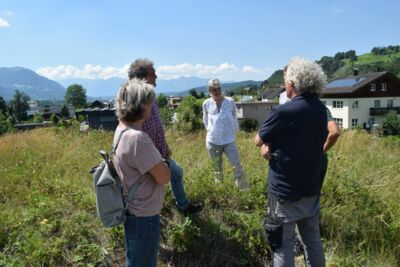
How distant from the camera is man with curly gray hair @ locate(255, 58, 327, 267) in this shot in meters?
2.48

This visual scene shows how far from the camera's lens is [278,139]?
2545 millimetres

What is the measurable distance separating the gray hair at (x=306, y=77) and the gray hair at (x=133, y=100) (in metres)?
1.09

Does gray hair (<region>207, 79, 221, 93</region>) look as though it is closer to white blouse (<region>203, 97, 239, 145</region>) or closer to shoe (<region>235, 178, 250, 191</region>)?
white blouse (<region>203, 97, 239, 145</region>)

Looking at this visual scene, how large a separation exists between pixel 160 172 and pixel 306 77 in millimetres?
1281

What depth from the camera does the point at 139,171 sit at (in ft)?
7.32

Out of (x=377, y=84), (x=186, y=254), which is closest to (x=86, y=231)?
(x=186, y=254)

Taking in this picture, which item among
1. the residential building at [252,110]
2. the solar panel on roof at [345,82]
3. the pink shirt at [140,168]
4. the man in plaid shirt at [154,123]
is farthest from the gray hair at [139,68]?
the residential building at [252,110]

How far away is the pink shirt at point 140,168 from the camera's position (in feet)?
7.09

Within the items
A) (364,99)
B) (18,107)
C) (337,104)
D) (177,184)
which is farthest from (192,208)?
(18,107)

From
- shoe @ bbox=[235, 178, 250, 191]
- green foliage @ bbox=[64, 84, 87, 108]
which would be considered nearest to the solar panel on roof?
shoe @ bbox=[235, 178, 250, 191]

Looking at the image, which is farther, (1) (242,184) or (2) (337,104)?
(2) (337,104)

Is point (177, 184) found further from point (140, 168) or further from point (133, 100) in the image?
point (133, 100)

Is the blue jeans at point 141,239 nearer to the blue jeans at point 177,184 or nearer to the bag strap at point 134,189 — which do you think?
the bag strap at point 134,189

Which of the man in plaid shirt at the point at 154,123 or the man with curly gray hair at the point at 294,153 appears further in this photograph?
the man in plaid shirt at the point at 154,123
